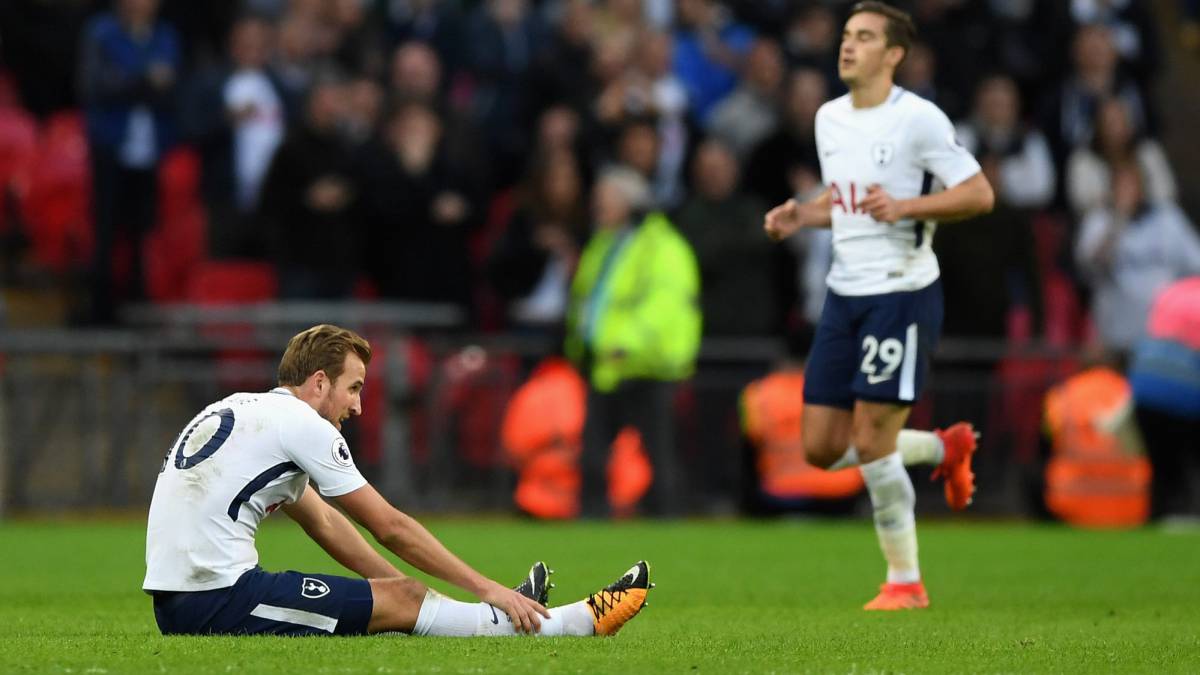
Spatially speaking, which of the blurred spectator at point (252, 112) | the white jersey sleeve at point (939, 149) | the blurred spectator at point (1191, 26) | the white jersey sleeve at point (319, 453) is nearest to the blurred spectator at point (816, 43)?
the blurred spectator at point (1191, 26)

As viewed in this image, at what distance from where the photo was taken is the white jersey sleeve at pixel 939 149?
959cm

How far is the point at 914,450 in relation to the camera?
389 inches

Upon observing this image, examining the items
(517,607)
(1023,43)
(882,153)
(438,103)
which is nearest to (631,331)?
(438,103)

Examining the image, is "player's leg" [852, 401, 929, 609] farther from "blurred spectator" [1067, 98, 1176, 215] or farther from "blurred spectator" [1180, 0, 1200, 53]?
"blurred spectator" [1180, 0, 1200, 53]

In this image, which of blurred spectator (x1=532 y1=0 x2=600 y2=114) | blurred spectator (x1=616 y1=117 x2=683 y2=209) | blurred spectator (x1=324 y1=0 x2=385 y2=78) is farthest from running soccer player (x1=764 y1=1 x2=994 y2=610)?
blurred spectator (x1=324 y1=0 x2=385 y2=78)

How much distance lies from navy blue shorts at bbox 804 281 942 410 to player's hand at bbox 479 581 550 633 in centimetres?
264

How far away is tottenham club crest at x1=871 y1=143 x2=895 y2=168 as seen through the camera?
31.9ft

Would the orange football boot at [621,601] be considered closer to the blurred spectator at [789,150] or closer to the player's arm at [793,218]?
the player's arm at [793,218]

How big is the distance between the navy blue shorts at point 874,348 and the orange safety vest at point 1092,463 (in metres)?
7.06

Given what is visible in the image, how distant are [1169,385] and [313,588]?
34.3 feet

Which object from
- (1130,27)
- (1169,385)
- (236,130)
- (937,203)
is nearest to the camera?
(937,203)

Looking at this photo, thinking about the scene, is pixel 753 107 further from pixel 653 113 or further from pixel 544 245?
pixel 544 245

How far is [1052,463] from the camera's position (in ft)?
55.0

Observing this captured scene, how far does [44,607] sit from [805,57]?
11.0 m
